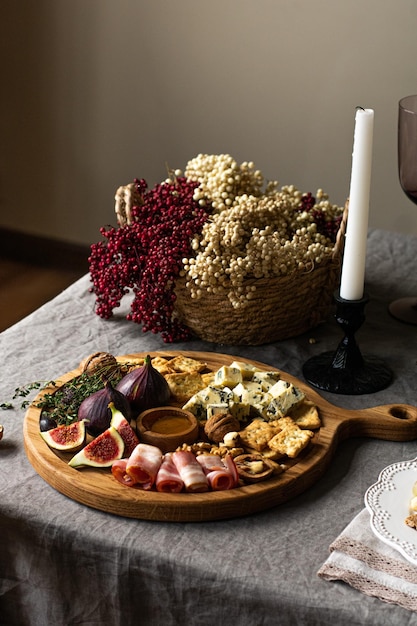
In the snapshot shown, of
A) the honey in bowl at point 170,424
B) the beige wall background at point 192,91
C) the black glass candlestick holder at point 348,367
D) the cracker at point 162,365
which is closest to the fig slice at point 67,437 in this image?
the honey in bowl at point 170,424

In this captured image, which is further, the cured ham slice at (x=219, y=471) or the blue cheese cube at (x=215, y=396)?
the blue cheese cube at (x=215, y=396)

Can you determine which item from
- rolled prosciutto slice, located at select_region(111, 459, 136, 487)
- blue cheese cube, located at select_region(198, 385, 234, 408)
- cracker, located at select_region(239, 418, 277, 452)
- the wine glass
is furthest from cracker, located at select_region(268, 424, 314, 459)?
the wine glass

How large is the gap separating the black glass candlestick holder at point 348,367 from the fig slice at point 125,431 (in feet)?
1.42

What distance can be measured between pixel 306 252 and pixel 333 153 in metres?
2.16

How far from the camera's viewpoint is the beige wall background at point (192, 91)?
356 centimetres

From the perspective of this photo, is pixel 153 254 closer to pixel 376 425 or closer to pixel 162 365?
pixel 162 365

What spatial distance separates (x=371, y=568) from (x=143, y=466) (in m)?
0.35

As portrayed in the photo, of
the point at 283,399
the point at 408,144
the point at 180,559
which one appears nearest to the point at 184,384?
the point at 283,399

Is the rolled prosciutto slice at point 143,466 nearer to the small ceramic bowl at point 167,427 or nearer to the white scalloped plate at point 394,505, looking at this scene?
the small ceramic bowl at point 167,427

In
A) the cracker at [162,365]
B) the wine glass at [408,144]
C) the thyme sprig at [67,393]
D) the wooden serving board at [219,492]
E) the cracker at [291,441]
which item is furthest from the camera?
the wine glass at [408,144]

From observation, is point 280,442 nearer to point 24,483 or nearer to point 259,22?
point 24,483

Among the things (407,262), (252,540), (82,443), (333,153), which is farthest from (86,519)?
(333,153)

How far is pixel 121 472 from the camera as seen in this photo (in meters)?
1.22

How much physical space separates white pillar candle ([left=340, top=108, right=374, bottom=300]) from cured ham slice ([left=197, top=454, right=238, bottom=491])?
437 millimetres
